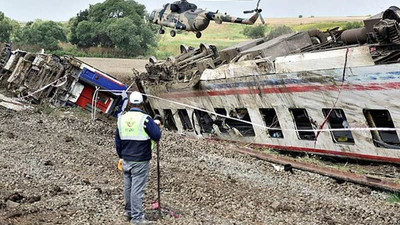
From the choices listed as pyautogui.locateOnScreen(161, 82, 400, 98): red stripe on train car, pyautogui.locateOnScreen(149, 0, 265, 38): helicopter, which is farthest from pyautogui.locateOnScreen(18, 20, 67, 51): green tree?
pyautogui.locateOnScreen(161, 82, 400, 98): red stripe on train car

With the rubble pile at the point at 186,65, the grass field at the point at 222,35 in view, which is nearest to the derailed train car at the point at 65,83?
Result: the rubble pile at the point at 186,65

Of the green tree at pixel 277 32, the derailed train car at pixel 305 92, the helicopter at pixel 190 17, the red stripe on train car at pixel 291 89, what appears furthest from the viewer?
the helicopter at pixel 190 17

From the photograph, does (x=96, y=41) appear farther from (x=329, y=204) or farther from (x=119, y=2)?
(x=329, y=204)

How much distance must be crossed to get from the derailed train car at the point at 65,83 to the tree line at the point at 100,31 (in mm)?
34698

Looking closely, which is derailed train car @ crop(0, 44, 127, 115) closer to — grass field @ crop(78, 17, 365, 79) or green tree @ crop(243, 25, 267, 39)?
grass field @ crop(78, 17, 365, 79)

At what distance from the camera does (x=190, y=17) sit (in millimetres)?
20766

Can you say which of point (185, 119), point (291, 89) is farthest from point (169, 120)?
point (291, 89)

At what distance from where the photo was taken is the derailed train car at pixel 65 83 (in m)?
16.5

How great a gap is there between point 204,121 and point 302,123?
12.5ft

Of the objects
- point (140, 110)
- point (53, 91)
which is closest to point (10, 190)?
point (140, 110)

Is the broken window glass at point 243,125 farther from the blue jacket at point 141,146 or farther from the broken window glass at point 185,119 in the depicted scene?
the blue jacket at point 141,146

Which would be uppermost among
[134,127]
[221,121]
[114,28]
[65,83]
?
[134,127]

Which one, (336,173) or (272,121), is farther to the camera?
(272,121)

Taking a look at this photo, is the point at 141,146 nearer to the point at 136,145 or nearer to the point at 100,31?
the point at 136,145
